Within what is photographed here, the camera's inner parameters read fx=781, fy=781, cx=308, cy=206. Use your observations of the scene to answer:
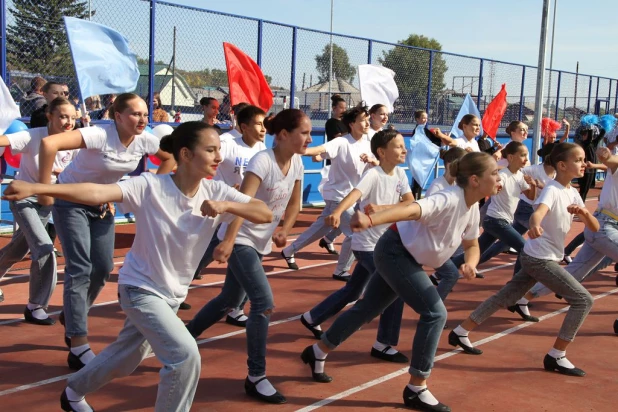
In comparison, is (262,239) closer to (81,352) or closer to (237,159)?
(81,352)

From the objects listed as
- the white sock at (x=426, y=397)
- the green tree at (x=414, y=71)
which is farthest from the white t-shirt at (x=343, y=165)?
the green tree at (x=414, y=71)

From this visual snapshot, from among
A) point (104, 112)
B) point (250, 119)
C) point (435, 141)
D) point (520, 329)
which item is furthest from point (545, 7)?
point (250, 119)

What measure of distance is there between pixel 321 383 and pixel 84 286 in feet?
6.09

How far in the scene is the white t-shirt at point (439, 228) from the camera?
4977 mm

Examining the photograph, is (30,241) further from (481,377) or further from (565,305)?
(565,305)

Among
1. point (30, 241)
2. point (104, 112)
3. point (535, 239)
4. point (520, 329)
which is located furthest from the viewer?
point (104, 112)

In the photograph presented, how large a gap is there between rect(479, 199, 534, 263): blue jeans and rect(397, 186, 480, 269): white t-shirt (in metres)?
3.92

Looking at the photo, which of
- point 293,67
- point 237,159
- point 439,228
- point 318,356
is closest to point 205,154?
point 439,228

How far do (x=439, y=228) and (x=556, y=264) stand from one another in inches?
66.6

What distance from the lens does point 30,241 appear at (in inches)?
268

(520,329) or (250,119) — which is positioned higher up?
(250,119)

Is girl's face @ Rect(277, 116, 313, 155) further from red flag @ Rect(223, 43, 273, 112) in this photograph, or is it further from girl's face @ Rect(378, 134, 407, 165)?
red flag @ Rect(223, 43, 273, 112)

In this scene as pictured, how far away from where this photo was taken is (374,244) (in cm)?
640

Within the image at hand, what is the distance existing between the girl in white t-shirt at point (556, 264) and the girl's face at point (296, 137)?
1849 millimetres
